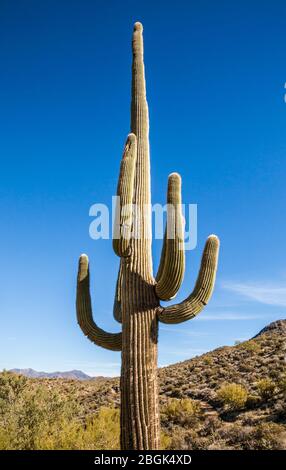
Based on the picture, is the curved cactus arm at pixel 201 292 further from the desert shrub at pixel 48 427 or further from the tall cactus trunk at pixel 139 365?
the desert shrub at pixel 48 427

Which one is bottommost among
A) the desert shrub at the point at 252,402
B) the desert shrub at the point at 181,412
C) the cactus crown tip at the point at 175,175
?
the desert shrub at the point at 181,412

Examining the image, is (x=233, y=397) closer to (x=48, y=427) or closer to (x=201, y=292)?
(x=48, y=427)

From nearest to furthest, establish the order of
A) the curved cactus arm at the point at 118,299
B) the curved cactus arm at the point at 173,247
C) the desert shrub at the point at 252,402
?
the curved cactus arm at the point at 173,247 < the curved cactus arm at the point at 118,299 < the desert shrub at the point at 252,402

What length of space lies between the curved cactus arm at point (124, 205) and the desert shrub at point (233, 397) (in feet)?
35.4

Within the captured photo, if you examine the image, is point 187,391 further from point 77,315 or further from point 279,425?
point 77,315

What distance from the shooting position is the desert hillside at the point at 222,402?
1305 centimetres

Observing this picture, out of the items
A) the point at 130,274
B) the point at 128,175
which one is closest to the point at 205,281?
the point at 130,274

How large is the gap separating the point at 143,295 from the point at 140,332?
60 centimetres

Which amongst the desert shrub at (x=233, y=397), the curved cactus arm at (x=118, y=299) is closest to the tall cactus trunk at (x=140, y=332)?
the curved cactus arm at (x=118, y=299)

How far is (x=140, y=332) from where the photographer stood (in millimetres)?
7414

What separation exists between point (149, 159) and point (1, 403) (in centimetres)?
1080

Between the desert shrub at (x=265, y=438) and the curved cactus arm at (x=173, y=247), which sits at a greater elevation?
the curved cactus arm at (x=173, y=247)

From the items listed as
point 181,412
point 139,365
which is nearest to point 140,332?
point 139,365

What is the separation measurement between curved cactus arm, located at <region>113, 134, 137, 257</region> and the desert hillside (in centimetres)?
633
